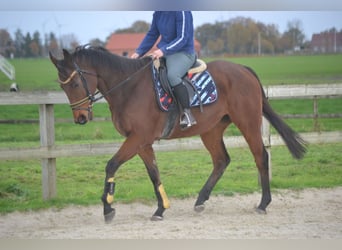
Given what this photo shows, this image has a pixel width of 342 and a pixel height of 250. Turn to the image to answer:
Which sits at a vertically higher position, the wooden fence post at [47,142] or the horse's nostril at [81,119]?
the horse's nostril at [81,119]

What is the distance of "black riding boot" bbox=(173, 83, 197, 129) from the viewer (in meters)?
5.32

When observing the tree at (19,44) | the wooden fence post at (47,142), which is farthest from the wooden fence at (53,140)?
the tree at (19,44)

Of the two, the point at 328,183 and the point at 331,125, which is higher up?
the point at 331,125

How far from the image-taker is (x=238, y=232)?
5.11 m

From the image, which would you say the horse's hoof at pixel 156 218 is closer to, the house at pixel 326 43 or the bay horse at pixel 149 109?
the bay horse at pixel 149 109

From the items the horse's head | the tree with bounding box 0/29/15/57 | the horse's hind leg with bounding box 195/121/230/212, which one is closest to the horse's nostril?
the horse's head

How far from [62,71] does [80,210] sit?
1564 mm

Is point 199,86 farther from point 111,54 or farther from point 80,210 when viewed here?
point 80,210

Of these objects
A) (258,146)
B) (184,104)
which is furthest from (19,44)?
(258,146)

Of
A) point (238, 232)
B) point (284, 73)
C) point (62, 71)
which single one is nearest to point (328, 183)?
point (284, 73)

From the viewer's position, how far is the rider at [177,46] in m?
5.22

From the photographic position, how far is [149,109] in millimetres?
5340

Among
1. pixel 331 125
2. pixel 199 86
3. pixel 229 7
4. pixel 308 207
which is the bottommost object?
pixel 308 207

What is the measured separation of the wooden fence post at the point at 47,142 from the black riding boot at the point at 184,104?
151cm
